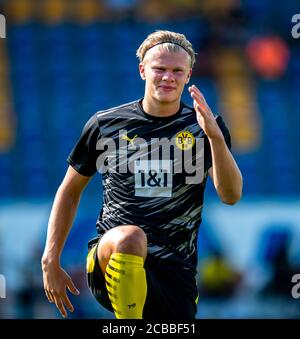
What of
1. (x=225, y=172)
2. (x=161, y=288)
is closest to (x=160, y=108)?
(x=225, y=172)

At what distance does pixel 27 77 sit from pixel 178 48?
832 cm

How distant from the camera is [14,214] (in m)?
11.1

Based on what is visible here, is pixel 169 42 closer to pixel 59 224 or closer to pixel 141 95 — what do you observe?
pixel 59 224

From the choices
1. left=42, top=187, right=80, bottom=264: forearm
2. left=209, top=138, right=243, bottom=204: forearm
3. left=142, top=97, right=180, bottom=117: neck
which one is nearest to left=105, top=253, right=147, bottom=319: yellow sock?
left=42, top=187, right=80, bottom=264: forearm

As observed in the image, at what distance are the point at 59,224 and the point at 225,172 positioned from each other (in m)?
1.00

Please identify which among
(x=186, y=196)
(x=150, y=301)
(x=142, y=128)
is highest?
(x=142, y=128)

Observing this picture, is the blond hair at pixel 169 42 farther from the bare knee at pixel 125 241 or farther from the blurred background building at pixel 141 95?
the blurred background building at pixel 141 95

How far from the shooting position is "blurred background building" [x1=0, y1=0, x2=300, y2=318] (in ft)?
35.8

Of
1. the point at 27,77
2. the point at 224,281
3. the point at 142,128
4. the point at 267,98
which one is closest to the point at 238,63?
the point at 267,98

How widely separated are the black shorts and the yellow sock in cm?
15

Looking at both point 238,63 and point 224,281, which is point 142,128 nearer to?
point 224,281

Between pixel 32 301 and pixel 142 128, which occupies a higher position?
pixel 142 128

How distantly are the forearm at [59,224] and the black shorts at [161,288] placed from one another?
0.17 metres

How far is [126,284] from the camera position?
4.80 meters
